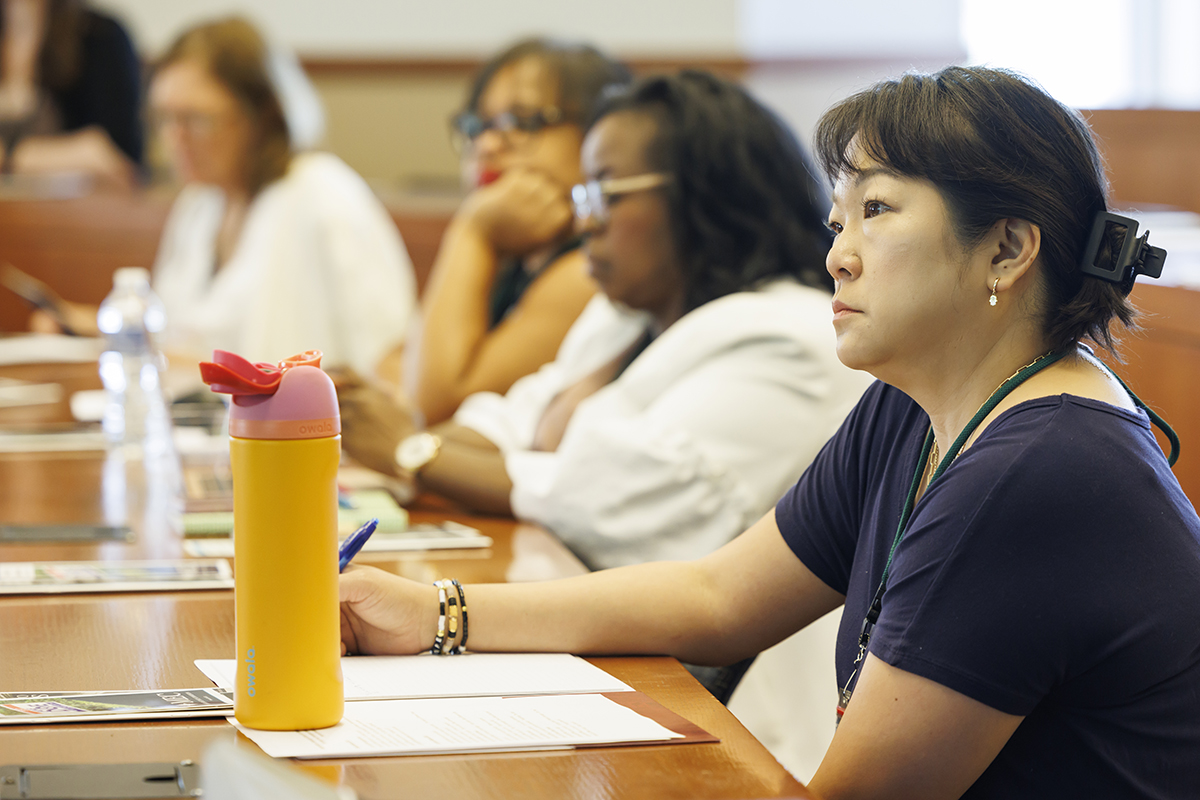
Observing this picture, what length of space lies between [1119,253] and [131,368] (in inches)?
67.4

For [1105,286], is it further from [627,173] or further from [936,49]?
[936,49]

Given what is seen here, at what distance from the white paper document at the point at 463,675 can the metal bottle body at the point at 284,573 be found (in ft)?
0.34

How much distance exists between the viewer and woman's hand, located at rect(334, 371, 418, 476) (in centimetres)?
179

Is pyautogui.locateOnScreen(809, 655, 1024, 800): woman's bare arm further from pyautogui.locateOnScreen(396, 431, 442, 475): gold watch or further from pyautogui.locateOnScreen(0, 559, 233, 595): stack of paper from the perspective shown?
pyautogui.locateOnScreen(396, 431, 442, 475): gold watch

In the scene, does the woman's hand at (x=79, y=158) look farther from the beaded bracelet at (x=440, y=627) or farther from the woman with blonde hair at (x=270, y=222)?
the beaded bracelet at (x=440, y=627)

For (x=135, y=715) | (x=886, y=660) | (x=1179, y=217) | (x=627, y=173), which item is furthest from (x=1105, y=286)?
(x=1179, y=217)

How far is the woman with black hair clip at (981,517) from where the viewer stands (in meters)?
0.85

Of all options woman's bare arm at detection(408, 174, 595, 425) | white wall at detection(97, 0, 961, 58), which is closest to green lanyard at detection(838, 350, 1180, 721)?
woman's bare arm at detection(408, 174, 595, 425)

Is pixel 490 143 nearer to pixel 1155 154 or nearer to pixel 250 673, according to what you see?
pixel 1155 154

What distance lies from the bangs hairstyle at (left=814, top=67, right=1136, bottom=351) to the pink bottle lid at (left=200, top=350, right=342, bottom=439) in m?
0.46

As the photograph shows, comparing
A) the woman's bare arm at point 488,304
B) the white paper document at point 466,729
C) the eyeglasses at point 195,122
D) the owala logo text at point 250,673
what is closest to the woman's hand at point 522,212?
the woman's bare arm at point 488,304

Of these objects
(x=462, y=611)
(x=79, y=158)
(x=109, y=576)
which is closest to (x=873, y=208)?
(x=462, y=611)

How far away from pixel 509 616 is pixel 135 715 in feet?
1.08

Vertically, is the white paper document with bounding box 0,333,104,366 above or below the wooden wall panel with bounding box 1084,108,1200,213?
below
